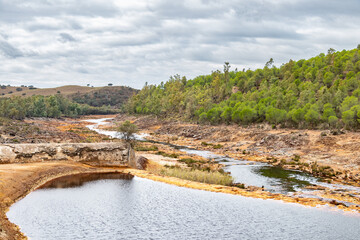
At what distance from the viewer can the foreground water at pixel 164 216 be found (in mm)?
20797

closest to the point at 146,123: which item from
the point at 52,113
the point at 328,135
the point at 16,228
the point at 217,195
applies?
the point at 52,113

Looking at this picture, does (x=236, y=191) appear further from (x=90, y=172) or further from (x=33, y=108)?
(x=33, y=108)

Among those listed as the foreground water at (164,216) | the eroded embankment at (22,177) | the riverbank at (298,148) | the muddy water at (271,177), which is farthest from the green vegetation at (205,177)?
the riverbank at (298,148)

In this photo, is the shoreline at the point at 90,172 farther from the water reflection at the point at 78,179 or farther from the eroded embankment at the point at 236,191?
the water reflection at the point at 78,179

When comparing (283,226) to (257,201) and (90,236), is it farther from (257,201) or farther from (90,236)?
(90,236)

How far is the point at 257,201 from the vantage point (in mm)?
28906

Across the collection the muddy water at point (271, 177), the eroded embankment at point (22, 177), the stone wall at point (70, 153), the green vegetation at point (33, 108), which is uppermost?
the green vegetation at point (33, 108)

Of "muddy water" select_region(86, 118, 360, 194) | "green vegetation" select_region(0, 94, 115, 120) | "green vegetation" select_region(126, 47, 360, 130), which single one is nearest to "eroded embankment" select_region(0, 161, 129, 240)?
"muddy water" select_region(86, 118, 360, 194)

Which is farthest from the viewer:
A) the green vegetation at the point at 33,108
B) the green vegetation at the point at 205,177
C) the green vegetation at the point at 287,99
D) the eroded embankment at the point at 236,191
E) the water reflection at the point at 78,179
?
the green vegetation at the point at 33,108

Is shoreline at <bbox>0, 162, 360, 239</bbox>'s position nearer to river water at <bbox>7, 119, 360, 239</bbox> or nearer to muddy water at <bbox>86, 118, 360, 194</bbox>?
river water at <bbox>7, 119, 360, 239</bbox>

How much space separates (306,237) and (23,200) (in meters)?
21.2

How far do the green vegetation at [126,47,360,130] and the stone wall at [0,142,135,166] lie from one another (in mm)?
50501

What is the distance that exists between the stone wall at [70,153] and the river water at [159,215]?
5.97 m

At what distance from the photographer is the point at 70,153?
39156mm
